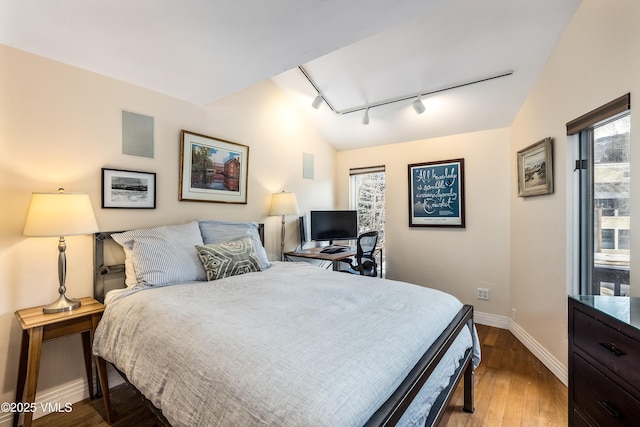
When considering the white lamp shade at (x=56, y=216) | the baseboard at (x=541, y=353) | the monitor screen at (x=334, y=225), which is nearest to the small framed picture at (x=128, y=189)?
the white lamp shade at (x=56, y=216)

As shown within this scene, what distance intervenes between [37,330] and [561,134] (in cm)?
373

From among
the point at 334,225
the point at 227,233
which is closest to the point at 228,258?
the point at 227,233

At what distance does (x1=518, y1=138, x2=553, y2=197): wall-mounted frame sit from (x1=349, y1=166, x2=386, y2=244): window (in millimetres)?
1636

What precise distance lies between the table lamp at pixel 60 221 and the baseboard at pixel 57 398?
592mm

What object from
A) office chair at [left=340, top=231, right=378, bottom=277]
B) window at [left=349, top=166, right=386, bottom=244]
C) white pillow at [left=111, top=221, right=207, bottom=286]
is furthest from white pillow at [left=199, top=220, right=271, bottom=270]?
window at [left=349, top=166, right=386, bottom=244]

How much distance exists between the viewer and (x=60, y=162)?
1.92 m

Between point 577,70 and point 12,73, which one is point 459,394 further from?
point 12,73

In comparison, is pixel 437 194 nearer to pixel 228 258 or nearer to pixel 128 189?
pixel 228 258

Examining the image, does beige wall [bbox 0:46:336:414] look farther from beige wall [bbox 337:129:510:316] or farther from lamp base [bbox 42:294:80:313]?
Answer: beige wall [bbox 337:129:510:316]

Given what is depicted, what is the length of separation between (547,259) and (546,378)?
931mm

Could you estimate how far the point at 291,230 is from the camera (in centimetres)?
370

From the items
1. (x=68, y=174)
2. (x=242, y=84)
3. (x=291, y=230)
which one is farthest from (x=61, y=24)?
(x=291, y=230)

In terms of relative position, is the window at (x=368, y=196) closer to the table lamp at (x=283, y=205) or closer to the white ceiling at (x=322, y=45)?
the white ceiling at (x=322, y=45)

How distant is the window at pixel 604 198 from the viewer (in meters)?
1.77
